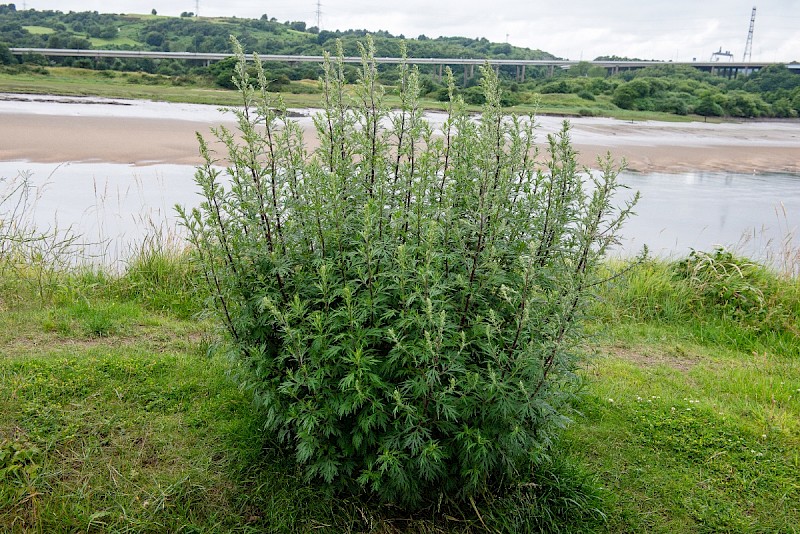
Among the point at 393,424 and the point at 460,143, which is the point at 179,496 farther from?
the point at 460,143

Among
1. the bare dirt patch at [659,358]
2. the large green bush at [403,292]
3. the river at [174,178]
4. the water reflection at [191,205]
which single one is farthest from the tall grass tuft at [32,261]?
the bare dirt patch at [659,358]

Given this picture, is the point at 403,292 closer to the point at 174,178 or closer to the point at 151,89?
the point at 174,178

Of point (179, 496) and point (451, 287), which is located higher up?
point (451, 287)

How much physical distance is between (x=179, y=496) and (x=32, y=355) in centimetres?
243

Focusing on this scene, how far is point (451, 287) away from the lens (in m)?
3.39

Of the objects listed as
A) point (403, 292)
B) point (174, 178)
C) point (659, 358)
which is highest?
point (403, 292)

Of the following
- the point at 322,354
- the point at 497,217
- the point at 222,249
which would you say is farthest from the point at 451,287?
the point at 222,249

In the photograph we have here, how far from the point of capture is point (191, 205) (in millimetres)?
12008

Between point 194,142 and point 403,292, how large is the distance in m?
18.4

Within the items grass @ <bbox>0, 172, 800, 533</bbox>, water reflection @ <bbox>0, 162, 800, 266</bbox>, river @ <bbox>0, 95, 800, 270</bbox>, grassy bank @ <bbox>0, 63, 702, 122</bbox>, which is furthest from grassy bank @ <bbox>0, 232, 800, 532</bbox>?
grassy bank @ <bbox>0, 63, 702, 122</bbox>

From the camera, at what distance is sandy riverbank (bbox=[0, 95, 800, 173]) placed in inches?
690

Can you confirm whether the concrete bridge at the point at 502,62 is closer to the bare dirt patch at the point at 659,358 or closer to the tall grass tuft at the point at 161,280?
the tall grass tuft at the point at 161,280

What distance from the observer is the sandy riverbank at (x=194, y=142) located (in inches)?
690

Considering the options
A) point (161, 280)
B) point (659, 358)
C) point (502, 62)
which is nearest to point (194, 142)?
point (161, 280)
